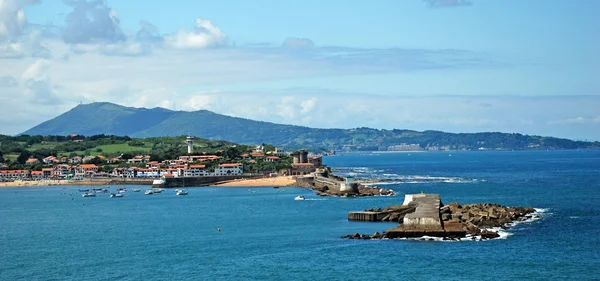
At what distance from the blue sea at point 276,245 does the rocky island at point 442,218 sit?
53.9 inches

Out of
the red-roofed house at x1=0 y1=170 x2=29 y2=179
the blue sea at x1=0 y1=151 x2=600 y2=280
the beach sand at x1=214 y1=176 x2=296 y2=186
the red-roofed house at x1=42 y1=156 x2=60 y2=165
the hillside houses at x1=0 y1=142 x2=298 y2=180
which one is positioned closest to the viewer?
the blue sea at x1=0 y1=151 x2=600 y2=280

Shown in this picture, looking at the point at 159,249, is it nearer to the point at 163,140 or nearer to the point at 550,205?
the point at 550,205

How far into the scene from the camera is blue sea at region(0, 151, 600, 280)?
37.8 metres

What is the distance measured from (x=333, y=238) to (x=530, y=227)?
1297 cm

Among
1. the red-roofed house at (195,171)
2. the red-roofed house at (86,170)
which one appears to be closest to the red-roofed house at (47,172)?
the red-roofed house at (86,170)

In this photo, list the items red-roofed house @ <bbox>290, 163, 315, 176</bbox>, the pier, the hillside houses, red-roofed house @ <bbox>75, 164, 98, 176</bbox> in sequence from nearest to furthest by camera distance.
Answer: the pier → red-roofed house @ <bbox>290, 163, 315, 176</bbox> → the hillside houses → red-roofed house @ <bbox>75, 164, 98, 176</bbox>

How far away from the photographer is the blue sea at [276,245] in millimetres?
37844

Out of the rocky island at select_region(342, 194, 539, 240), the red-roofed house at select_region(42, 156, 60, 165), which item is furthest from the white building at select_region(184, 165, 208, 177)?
the rocky island at select_region(342, 194, 539, 240)

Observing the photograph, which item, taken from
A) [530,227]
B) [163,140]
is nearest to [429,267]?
[530,227]

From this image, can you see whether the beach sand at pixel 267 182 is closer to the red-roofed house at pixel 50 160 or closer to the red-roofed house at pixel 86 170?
the red-roofed house at pixel 86 170

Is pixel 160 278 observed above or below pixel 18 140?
below

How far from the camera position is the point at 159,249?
4597cm

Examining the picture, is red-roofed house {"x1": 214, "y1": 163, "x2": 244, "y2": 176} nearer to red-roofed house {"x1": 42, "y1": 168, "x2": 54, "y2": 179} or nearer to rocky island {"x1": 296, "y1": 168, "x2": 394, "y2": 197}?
rocky island {"x1": 296, "y1": 168, "x2": 394, "y2": 197}

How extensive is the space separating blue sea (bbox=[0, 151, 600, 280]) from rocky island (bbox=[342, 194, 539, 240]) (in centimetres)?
137
